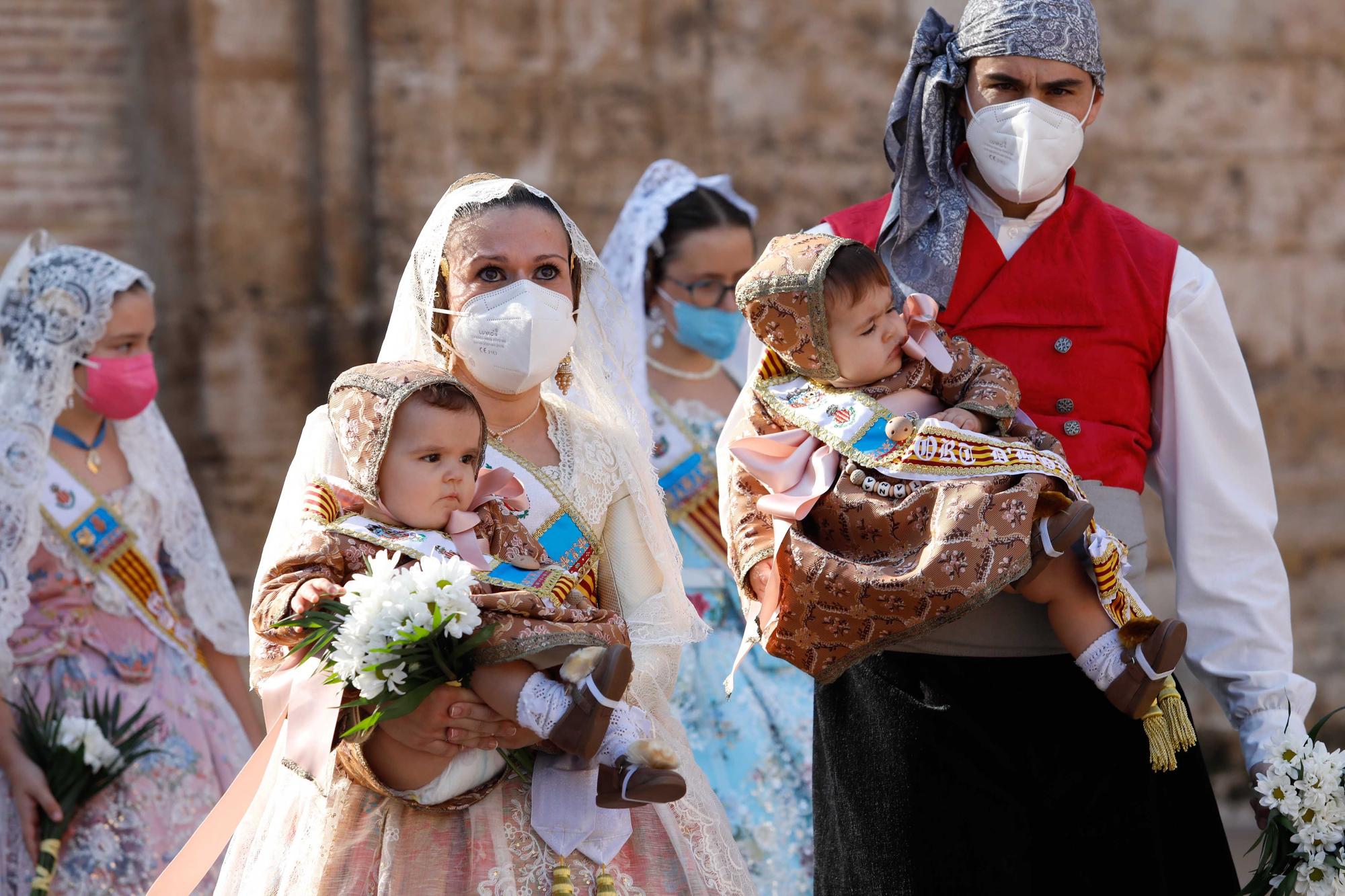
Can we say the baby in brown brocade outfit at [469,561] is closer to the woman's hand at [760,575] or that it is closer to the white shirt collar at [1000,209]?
the woman's hand at [760,575]

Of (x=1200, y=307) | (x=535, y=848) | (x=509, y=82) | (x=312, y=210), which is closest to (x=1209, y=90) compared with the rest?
(x=509, y=82)

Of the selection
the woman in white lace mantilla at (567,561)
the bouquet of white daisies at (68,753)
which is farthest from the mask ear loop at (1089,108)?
the bouquet of white daisies at (68,753)

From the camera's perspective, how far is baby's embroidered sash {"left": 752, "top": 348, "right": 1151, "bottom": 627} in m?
3.25

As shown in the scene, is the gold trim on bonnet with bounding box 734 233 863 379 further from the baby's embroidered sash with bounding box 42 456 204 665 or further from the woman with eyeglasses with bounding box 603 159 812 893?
the baby's embroidered sash with bounding box 42 456 204 665

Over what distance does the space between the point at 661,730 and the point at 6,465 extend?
2.41m

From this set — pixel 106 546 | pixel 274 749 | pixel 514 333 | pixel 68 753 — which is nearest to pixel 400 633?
pixel 274 749

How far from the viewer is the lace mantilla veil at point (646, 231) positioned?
231 inches

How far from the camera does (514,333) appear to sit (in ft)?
11.2

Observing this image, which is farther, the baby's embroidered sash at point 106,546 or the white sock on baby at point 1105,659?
the baby's embroidered sash at point 106,546

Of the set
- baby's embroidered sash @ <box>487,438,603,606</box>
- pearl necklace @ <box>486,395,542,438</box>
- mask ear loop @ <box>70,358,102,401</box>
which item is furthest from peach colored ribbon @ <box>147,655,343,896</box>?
mask ear loop @ <box>70,358,102,401</box>

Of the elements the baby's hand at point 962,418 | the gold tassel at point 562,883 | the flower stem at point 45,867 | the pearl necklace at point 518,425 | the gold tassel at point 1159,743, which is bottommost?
the flower stem at point 45,867

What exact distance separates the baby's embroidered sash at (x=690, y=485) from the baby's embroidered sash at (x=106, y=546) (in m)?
1.45

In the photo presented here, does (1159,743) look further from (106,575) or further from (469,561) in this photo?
(106,575)

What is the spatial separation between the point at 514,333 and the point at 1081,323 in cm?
105
